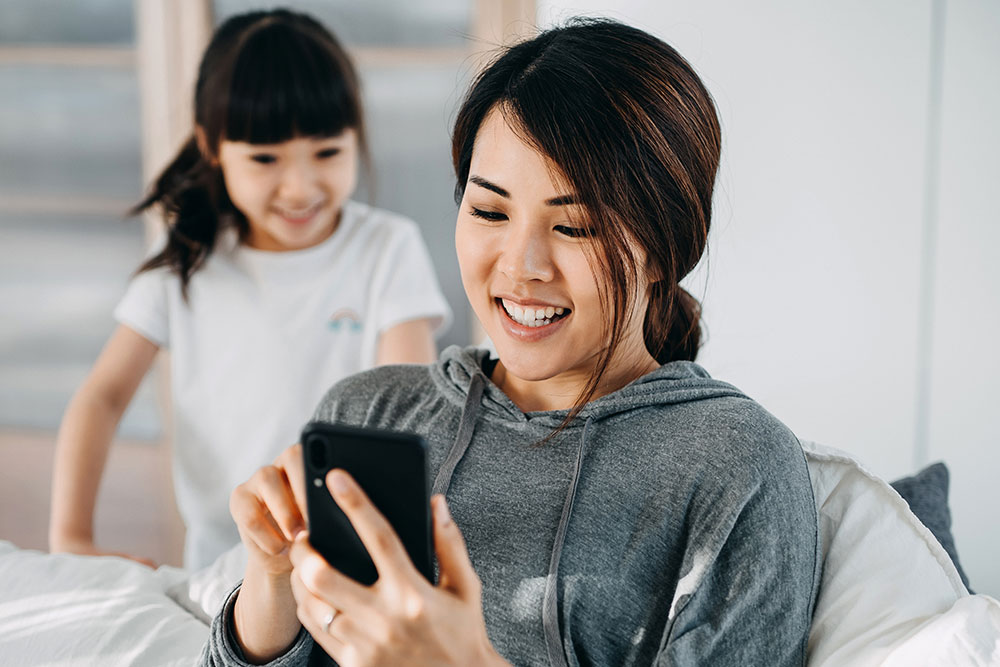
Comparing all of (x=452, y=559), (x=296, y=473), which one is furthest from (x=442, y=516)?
(x=296, y=473)

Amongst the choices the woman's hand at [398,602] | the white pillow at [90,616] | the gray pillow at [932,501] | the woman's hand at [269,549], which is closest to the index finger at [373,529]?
the woman's hand at [398,602]

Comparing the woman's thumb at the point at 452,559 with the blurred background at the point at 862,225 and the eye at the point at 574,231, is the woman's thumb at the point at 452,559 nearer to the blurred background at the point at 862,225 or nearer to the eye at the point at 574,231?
the eye at the point at 574,231

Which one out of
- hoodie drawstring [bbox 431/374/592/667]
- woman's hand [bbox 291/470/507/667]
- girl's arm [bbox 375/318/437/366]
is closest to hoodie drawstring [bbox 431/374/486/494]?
hoodie drawstring [bbox 431/374/592/667]

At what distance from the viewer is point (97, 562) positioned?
129cm

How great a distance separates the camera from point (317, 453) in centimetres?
70

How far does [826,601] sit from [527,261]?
18.5 inches

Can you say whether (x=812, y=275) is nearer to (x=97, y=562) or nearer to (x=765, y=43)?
(x=765, y=43)

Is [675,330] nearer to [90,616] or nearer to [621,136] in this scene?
[621,136]

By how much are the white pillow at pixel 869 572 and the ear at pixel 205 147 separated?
3.72ft

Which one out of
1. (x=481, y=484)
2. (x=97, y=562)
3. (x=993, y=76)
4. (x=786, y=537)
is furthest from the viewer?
(x=993, y=76)

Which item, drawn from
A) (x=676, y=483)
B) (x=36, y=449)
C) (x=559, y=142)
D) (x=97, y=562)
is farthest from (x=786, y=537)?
(x=36, y=449)

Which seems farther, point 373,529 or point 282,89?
point 282,89

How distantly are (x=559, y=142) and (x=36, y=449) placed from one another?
2.30 meters

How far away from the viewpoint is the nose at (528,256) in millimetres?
886
